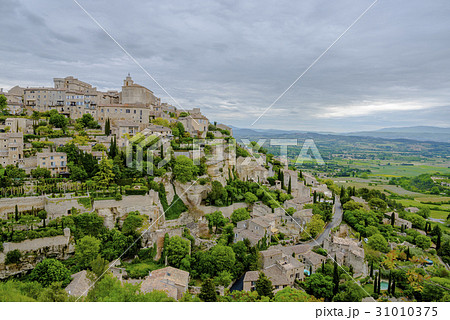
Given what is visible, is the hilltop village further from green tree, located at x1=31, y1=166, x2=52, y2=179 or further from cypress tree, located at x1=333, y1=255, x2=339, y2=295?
green tree, located at x1=31, y1=166, x2=52, y2=179

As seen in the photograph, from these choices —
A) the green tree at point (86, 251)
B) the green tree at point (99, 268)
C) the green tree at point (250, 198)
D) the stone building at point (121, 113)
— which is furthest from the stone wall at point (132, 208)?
the stone building at point (121, 113)

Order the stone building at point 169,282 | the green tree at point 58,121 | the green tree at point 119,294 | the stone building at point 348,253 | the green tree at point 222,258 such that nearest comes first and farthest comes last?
the green tree at point 119,294, the stone building at point 169,282, the green tree at point 222,258, the stone building at point 348,253, the green tree at point 58,121

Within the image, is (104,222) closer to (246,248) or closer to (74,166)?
(74,166)

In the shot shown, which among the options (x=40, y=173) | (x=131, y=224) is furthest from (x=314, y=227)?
(x=40, y=173)

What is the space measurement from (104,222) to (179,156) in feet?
28.9

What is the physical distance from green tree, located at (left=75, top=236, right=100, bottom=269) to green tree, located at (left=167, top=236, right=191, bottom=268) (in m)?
4.33

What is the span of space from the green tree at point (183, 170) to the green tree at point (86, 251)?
926 cm

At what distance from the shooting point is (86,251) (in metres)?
15.4

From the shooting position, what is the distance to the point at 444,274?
1652 centimetres

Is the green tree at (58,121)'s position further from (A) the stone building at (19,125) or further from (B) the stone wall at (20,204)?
(B) the stone wall at (20,204)

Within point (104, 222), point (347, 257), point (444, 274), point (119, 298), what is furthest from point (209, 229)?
point (444, 274)

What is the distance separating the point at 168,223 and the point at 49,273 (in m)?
8.71

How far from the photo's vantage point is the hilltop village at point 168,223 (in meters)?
14.6

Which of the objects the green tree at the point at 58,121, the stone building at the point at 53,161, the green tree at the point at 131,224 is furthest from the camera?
the green tree at the point at 58,121
